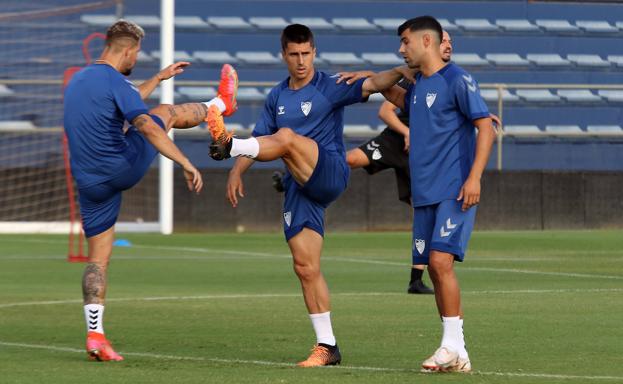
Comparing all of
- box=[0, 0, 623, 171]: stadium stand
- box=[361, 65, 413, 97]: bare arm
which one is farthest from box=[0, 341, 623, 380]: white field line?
box=[0, 0, 623, 171]: stadium stand

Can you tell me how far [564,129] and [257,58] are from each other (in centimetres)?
727

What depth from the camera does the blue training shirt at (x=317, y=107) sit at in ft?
28.7

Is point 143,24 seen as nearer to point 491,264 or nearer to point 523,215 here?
point 523,215

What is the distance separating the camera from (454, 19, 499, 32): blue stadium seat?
3538 centimetres

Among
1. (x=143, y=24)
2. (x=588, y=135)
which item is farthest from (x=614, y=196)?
(x=143, y=24)

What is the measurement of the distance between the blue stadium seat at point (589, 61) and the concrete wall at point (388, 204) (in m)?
7.50

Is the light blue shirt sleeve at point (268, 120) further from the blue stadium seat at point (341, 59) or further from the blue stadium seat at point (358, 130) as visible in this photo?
the blue stadium seat at point (341, 59)

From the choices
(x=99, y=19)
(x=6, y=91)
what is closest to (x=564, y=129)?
(x=99, y=19)

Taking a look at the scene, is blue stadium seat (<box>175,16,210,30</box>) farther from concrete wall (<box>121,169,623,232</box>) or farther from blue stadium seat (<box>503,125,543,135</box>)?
concrete wall (<box>121,169,623,232</box>)

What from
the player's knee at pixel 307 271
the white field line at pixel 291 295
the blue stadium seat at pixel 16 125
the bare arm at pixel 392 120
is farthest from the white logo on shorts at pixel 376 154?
the blue stadium seat at pixel 16 125

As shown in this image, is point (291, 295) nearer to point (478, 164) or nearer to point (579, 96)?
point (478, 164)

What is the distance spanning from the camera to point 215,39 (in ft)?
114

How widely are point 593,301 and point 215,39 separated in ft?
76.5

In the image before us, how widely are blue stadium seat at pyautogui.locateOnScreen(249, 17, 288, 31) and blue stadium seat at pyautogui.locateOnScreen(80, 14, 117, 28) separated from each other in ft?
11.1
